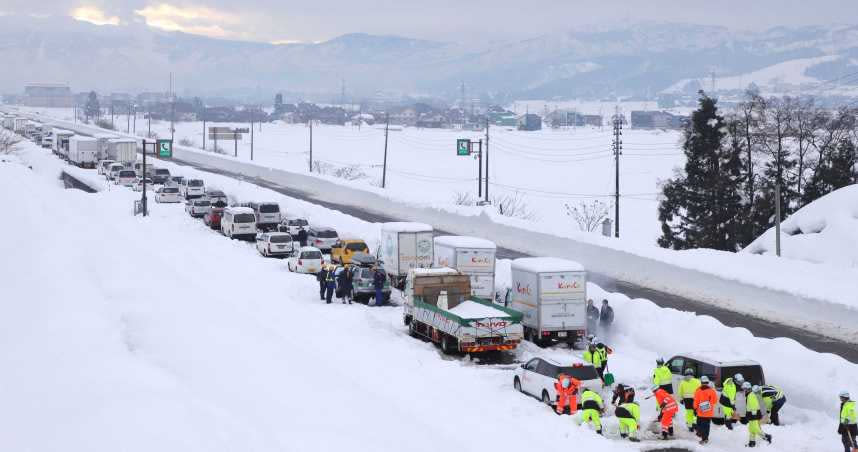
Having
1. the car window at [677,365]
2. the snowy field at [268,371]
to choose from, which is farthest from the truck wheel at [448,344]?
the car window at [677,365]

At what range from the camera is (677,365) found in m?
22.4

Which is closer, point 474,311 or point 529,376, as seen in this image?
point 529,376

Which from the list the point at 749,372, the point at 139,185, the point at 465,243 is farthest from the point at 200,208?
the point at 749,372

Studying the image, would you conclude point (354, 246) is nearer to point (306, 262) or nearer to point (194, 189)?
point (306, 262)

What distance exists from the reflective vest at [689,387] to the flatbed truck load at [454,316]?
6337 mm

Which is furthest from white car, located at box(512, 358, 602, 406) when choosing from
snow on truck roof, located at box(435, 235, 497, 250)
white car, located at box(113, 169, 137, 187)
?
white car, located at box(113, 169, 137, 187)

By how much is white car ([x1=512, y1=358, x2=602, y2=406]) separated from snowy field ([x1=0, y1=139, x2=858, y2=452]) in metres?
0.38

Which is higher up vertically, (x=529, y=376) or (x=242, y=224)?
(x=242, y=224)

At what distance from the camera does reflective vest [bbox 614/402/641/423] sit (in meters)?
19.3

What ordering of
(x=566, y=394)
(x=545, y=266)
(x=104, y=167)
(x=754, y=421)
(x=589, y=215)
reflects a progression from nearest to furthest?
1. (x=754, y=421)
2. (x=566, y=394)
3. (x=545, y=266)
4. (x=104, y=167)
5. (x=589, y=215)

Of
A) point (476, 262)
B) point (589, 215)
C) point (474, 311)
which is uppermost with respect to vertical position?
point (476, 262)

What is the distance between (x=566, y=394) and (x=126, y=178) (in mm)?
63669

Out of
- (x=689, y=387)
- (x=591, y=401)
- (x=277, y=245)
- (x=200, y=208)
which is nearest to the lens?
(x=591, y=401)

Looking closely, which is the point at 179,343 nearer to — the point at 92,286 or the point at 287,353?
the point at 287,353
